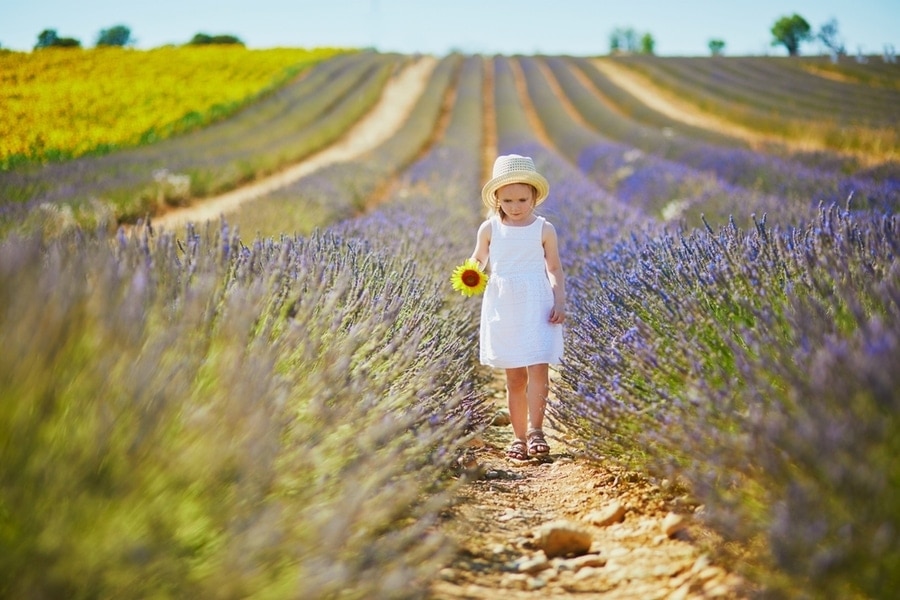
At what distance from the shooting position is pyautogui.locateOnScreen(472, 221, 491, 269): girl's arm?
11.5 ft

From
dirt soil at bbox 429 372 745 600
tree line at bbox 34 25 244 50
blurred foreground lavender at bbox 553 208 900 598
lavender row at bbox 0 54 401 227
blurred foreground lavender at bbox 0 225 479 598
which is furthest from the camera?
lavender row at bbox 0 54 401 227

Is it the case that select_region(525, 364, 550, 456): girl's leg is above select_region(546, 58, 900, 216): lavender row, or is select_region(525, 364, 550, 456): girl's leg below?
below

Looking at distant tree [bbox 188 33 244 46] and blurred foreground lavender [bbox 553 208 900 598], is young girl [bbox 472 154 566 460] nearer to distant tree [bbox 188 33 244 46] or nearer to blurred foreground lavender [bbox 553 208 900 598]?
blurred foreground lavender [bbox 553 208 900 598]

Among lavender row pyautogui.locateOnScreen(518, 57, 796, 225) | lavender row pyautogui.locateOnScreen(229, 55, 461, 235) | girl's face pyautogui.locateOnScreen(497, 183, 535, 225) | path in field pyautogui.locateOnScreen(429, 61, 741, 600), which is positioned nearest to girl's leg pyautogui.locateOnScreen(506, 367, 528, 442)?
path in field pyautogui.locateOnScreen(429, 61, 741, 600)

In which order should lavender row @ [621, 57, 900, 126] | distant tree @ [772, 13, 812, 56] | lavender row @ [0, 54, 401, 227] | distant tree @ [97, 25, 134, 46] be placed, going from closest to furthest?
lavender row @ [0, 54, 401, 227], distant tree @ [97, 25, 134, 46], lavender row @ [621, 57, 900, 126], distant tree @ [772, 13, 812, 56]

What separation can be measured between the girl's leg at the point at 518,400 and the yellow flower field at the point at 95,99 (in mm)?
4544

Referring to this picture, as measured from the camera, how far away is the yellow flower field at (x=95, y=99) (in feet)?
20.5

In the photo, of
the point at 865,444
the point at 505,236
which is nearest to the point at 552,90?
the point at 505,236

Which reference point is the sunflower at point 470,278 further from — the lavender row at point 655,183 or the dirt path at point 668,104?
the dirt path at point 668,104

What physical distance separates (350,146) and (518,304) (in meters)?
16.9

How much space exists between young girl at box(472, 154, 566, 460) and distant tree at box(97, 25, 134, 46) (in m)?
11.0

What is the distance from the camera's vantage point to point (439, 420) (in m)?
2.30

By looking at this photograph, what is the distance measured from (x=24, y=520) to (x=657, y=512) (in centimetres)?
171

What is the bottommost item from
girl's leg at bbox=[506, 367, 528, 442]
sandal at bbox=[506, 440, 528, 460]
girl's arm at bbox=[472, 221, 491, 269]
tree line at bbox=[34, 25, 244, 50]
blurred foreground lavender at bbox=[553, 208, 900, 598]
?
sandal at bbox=[506, 440, 528, 460]
